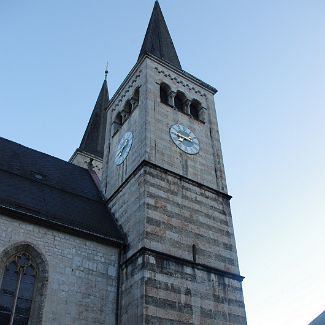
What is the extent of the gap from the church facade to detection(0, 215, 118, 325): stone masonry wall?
0.10ft

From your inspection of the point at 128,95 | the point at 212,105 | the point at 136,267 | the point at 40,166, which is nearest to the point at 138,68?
the point at 128,95

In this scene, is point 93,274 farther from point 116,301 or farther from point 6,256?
point 6,256

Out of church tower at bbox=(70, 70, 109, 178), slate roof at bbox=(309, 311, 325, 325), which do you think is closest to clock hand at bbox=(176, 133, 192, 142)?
church tower at bbox=(70, 70, 109, 178)

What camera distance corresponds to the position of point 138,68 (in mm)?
21031

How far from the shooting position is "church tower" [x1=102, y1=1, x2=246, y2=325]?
1310cm

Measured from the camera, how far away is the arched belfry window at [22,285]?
Answer: 467 inches

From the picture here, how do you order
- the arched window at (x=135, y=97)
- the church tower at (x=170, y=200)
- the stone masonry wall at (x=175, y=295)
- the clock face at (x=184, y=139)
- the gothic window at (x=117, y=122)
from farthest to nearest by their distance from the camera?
the gothic window at (x=117, y=122), the arched window at (x=135, y=97), the clock face at (x=184, y=139), the church tower at (x=170, y=200), the stone masonry wall at (x=175, y=295)

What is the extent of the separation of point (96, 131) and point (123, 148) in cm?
1196

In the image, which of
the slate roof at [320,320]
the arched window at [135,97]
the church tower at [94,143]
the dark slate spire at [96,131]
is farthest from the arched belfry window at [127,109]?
the slate roof at [320,320]

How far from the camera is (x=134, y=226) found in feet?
48.4

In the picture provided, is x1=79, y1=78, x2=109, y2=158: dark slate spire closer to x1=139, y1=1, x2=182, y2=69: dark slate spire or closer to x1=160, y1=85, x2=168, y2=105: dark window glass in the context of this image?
x1=139, y1=1, x2=182, y2=69: dark slate spire

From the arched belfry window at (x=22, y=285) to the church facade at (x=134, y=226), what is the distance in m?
0.03

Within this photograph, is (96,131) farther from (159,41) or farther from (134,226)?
(134,226)

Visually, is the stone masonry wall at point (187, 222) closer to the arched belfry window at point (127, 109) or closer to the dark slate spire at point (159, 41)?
the arched belfry window at point (127, 109)
